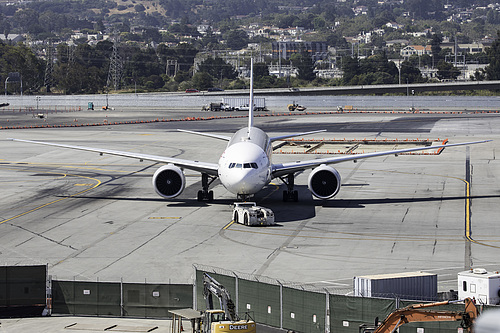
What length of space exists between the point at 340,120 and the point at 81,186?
246 ft

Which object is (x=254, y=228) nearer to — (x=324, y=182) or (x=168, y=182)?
(x=324, y=182)

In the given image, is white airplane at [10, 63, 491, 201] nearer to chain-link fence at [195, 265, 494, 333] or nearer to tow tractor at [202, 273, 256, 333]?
chain-link fence at [195, 265, 494, 333]

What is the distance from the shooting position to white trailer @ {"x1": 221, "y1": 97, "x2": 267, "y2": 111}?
16662 cm

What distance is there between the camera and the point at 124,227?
150ft

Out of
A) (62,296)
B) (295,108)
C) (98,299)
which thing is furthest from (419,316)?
(295,108)

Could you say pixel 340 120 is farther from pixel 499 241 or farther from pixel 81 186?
pixel 499 241

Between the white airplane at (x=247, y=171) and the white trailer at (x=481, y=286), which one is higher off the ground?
the white airplane at (x=247, y=171)

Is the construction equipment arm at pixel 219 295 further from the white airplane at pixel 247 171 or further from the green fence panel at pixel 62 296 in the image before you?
the white airplane at pixel 247 171

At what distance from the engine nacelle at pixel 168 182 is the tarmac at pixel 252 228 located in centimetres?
116

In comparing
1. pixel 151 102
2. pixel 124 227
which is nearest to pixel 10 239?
pixel 124 227

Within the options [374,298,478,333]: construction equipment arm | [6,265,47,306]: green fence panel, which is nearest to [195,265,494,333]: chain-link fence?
[374,298,478,333]: construction equipment arm

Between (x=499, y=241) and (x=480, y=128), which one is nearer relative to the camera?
(x=499, y=241)

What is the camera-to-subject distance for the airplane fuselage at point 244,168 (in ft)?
152

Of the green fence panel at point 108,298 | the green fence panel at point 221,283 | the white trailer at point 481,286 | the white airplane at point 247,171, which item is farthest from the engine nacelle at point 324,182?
the white trailer at point 481,286
